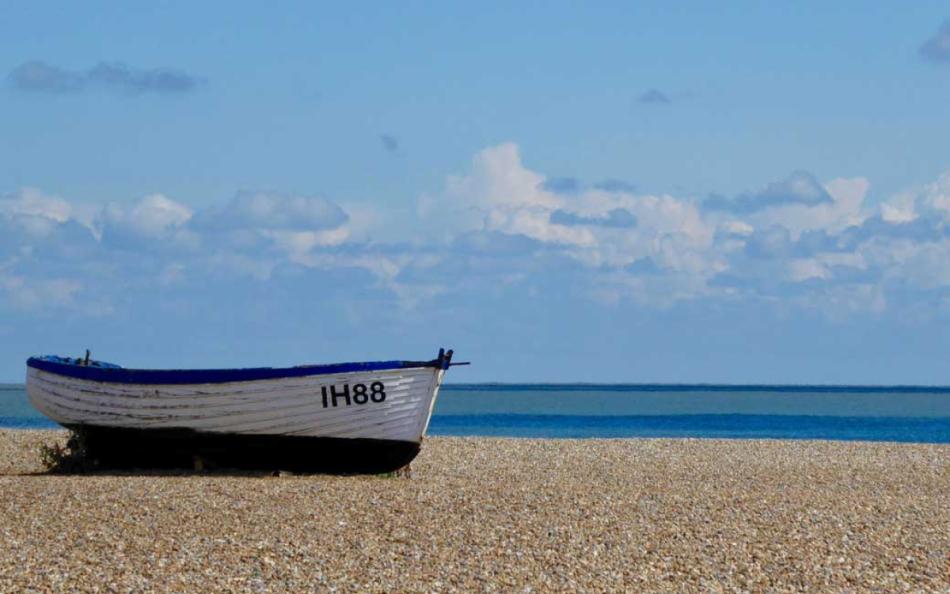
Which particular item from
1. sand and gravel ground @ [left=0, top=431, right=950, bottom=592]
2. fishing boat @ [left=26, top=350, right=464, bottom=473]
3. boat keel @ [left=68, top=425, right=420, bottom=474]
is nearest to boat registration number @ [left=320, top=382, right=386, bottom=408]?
fishing boat @ [left=26, top=350, right=464, bottom=473]

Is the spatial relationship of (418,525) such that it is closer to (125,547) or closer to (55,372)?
(125,547)

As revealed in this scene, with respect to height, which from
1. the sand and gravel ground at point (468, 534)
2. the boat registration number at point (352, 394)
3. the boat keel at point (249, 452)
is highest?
the boat registration number at point (352, 394)

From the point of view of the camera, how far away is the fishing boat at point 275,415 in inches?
768

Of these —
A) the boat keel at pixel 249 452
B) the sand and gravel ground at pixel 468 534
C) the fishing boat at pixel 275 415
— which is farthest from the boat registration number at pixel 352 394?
the sand and gravel ground at pixel 468 534

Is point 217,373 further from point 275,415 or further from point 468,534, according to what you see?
point 468,534

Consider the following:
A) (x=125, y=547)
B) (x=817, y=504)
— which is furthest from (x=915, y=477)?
(x=125, y=547)

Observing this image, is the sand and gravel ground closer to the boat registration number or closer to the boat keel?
the boat keel

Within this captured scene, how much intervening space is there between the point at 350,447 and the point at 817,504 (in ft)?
23.4

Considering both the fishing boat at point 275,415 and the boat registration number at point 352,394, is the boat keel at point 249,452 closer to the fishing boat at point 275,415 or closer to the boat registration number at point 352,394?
the fishing boat at point 275,415

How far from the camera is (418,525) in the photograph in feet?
43.9

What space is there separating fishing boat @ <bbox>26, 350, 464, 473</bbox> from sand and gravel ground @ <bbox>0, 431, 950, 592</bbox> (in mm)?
728

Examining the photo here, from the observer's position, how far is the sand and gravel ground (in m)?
11.0

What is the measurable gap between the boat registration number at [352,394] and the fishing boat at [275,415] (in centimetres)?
1

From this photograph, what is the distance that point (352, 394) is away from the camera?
19.5m
